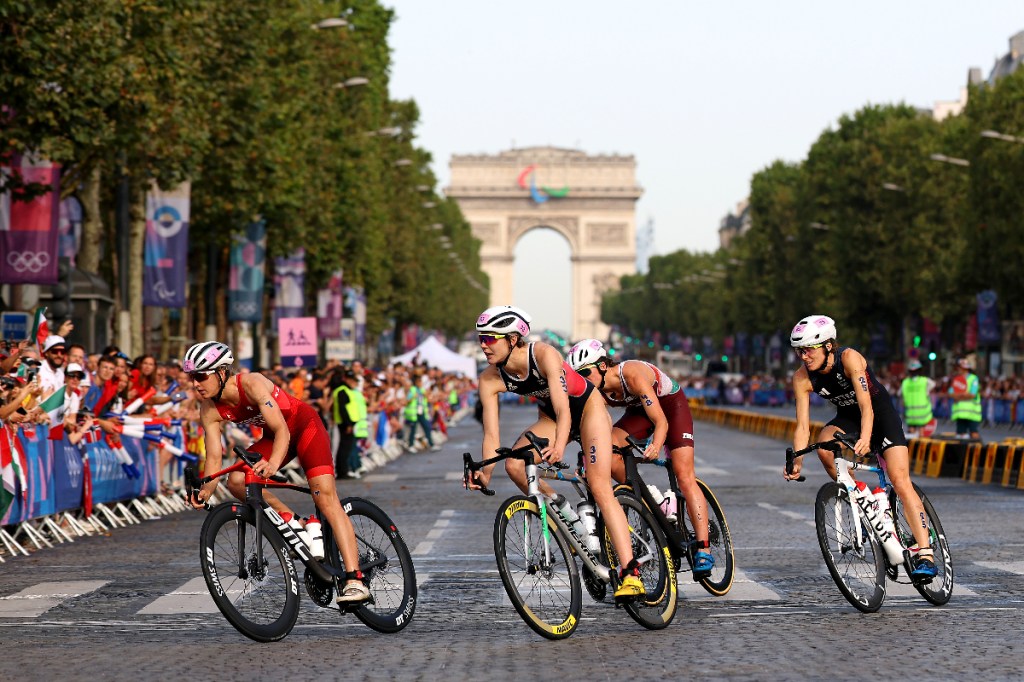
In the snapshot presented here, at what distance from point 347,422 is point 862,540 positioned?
20384mm

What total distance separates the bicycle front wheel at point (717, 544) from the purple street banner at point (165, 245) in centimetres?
2281

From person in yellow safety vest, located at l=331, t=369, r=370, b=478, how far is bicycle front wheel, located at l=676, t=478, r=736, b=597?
1907 cm

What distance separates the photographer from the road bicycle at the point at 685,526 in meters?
11.5

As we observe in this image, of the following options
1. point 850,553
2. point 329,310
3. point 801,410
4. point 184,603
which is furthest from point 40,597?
point 329,310

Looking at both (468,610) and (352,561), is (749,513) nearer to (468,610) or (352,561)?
(468,610)

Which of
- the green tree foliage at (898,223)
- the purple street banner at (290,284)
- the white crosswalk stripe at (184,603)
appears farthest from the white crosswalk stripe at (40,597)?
the green tree foliage at (898,223)

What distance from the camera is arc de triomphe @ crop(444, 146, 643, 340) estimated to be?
18362cm

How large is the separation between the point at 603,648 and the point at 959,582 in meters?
3.89

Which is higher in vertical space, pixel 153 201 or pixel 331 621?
pixel 153 201

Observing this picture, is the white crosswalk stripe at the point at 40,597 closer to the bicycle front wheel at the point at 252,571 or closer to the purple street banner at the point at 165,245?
the bicycle front wheel at the point at 252,571

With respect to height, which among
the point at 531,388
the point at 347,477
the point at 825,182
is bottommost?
the point at 347,477

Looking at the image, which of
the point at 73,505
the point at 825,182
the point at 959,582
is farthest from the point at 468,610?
the point at 825,182

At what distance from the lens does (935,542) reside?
1173 cm

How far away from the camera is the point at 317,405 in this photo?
3366cm
